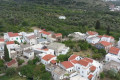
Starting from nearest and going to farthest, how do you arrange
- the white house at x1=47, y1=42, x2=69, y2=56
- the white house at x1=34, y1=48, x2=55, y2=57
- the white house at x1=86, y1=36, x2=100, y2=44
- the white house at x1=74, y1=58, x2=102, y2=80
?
the white house at x1=74, y1=58, x2=102, y2=80
the white house at x1=34, y1=48, x2=55, y2=57
the white house at x1=47, y1=42, x2=69, y2=56
the white house at x1=86, y1=36, x2=100, y2=44

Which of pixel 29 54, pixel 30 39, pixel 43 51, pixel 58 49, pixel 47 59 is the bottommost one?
pixel 47 59

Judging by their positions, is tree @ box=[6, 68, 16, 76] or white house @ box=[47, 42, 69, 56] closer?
tree @ box=[6, 68, 16, 76]

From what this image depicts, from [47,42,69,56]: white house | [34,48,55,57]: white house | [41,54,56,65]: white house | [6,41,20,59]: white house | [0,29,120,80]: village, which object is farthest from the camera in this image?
[47,42,69,56]: white house

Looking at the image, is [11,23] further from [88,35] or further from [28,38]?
[88,35]

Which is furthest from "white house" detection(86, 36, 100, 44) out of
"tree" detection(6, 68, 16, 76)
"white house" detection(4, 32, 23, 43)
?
"tree" detection(6, 68, 16, 76)

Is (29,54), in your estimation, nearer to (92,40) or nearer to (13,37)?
(13,37)

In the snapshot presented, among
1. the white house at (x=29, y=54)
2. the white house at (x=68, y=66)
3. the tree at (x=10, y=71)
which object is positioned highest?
the white house at (x=29, y=54)

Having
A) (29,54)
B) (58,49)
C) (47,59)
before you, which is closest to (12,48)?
(29,54)

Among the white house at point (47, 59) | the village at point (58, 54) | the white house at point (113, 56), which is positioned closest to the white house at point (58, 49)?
the village at point (58, 54)

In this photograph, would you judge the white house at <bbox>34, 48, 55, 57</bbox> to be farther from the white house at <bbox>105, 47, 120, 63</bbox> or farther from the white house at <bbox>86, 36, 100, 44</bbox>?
the white house at <bbox>86, 36, 100, 44</bbox>

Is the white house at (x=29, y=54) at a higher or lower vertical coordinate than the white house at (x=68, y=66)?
higher

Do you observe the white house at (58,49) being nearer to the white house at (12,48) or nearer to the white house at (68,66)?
the white house at (68,66)
